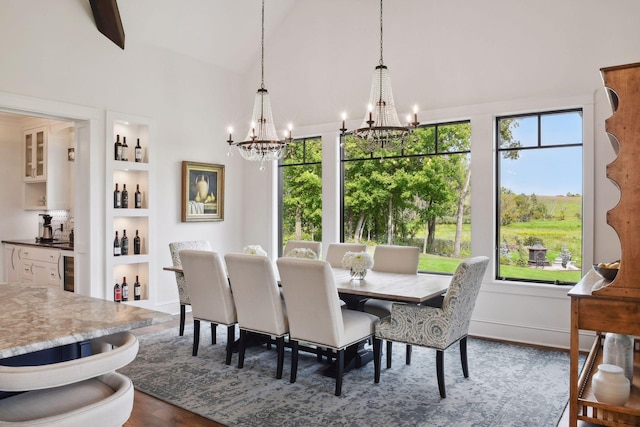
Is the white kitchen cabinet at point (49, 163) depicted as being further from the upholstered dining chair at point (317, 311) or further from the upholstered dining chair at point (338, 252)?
the upholstered dining chair at point (317, 311)

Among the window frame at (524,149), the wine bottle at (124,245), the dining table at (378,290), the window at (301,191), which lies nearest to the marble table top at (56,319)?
the dining table at (378,290)

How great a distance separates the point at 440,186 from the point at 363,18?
2.23m

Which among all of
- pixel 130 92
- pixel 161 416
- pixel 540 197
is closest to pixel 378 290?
pixel 161 416

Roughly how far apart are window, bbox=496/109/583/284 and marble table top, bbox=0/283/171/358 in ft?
12.9

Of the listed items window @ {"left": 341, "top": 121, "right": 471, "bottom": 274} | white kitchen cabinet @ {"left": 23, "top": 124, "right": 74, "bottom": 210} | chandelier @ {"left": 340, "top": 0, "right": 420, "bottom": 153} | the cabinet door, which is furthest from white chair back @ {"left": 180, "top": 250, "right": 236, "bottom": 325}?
the cabinet door

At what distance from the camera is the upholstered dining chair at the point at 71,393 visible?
1.40 metres

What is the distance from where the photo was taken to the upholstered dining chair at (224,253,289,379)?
3514 mm

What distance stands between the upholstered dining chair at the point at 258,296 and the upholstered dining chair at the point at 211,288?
17 cm

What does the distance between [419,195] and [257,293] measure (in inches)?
102

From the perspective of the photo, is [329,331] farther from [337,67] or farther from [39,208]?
[39,208]

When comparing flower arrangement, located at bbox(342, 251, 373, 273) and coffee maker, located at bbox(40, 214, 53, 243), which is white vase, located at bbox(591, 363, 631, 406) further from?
coffee maker, located at bbox(40, 214, 53, 243)

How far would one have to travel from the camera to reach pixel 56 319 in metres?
1.86

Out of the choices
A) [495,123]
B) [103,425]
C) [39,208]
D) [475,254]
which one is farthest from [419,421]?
[39,208]

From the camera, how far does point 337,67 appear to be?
19.4ft
